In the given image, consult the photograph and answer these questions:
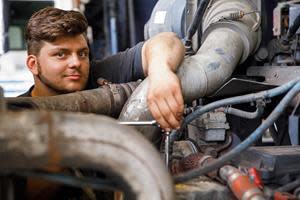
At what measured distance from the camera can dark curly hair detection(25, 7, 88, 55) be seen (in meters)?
1.59

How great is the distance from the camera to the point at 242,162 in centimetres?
117

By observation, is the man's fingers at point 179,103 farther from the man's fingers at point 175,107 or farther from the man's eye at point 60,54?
the man's eye at point 60,54

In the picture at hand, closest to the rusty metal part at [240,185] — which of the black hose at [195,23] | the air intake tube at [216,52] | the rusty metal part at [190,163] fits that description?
the rusty metal part at [190,163]

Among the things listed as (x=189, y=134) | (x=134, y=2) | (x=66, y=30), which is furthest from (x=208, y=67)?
(x=134, y=2)

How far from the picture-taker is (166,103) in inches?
38.9

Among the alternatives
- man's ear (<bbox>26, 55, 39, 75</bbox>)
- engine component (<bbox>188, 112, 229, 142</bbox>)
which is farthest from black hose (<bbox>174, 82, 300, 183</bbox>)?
man's ear (<bbox>26, 55, 39, 75</bbox>)

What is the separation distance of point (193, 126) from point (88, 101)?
1.73 feet

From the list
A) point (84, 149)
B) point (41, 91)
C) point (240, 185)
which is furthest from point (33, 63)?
point (84, 149)

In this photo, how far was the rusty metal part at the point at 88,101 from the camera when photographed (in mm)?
917

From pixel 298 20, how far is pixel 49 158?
3.78ft

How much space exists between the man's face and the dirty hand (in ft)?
2.02

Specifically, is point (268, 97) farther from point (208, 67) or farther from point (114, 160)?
point (114, 160)

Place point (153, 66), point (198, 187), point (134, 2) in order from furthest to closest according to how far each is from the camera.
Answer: point (134, 2)
point (153, 66)
point (198, 187)

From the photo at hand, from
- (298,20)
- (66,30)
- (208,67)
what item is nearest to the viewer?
(208,67)
